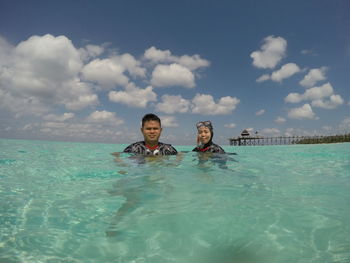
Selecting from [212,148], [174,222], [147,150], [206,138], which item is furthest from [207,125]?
[174,222]

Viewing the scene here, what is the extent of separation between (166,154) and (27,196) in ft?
12.9

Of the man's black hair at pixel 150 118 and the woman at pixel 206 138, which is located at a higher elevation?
the man's black hair at pixel 150 118

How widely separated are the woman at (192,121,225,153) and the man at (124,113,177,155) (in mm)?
1227

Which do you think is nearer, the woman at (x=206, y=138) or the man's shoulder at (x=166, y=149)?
the man's shoulder at (x=166, y=149)

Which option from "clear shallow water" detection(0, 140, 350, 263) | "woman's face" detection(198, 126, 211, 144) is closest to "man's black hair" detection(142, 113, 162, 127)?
"woman's face" detection(198, 126, 211, 144)

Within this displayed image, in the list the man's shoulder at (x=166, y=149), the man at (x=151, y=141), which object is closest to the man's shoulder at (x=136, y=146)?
the man at (x=151, y=141)

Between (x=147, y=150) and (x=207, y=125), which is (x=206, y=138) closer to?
(x=207, y=125)

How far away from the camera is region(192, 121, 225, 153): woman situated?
7676mm

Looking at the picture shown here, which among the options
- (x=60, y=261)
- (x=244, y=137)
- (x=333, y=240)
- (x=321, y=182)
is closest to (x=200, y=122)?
(x=321, y=182)

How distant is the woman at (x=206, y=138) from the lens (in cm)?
768

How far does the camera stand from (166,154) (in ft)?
22.7

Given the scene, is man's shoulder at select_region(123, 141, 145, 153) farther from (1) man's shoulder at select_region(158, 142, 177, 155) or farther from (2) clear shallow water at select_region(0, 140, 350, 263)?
(2) clear shallow water at select_region(0, 140, 350, 263)

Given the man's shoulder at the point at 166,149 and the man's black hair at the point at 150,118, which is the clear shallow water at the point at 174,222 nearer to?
the man's black hair at the point at 150,118

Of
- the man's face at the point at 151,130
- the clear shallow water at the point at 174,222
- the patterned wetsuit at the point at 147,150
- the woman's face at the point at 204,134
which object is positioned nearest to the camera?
the clear shallow water at the point at 174,222
